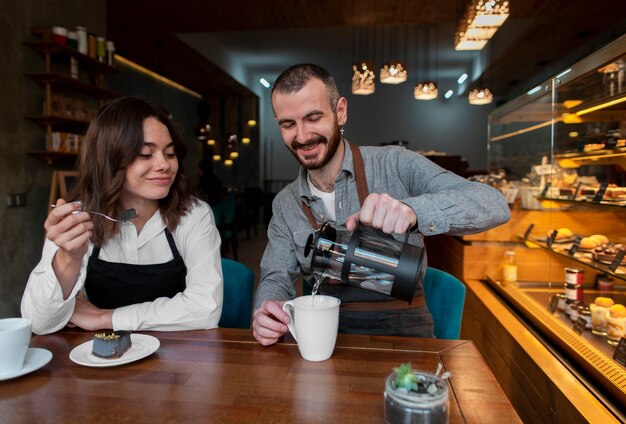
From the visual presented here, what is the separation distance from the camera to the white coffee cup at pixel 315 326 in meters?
0.98

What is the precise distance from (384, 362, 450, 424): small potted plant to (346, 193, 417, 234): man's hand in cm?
34

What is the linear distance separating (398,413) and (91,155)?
1.33m

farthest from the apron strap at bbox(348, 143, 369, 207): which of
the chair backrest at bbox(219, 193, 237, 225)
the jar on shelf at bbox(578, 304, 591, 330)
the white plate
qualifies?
the chair backrest at bbox(219, 193, 237, 225)

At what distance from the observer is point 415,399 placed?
2.27 ft

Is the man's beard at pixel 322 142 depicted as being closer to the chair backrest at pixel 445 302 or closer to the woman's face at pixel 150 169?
the woman's face at pixel 150 169

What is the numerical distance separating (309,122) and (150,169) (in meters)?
0.56

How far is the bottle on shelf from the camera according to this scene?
309 cm

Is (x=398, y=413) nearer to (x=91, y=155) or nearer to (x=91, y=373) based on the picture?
(x=91, y=373)

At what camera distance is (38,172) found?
3682 mm

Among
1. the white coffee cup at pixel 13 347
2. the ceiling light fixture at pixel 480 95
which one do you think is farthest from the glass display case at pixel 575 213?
the ceiling light fixture at pixel 480 95

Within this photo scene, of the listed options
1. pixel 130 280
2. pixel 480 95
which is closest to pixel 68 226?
pixel 130 280

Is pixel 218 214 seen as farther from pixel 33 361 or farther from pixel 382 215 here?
pixel 382 215

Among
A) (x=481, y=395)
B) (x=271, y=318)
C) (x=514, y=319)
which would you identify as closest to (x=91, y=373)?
(x=271, y=318)

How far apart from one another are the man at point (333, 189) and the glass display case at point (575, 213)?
816mm
